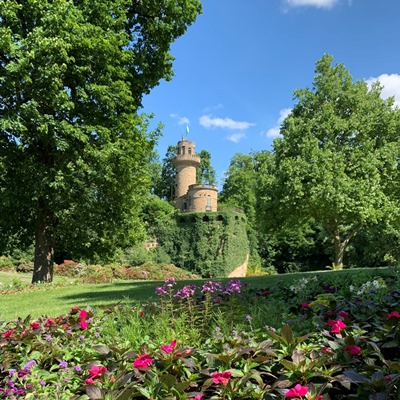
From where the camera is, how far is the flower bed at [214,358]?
222 cm

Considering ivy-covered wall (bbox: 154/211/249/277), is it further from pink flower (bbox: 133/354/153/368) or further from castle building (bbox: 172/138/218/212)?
pink flower (bbox: 133/354/153/368)

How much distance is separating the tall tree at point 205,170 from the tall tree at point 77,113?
139 ft

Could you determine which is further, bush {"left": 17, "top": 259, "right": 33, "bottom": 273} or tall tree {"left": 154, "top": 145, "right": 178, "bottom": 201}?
tall tree {"left": 154, "top": 145, "right": 178, "bottom": 201}

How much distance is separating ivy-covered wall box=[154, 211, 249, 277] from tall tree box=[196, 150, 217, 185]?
816 inches

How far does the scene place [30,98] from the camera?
1045 cm

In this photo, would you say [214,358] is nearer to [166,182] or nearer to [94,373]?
[94,373]

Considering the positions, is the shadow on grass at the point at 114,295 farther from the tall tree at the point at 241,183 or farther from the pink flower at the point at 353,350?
the tall tree at the point at 241,183

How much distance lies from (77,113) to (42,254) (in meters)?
4.49

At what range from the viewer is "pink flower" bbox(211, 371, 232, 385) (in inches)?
88.2

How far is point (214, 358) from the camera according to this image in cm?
260

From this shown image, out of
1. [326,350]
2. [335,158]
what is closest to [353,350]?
[326,350]

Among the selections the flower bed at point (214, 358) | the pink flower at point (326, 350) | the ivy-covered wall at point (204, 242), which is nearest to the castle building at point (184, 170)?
the ivy-covered wall at point (204, 242)

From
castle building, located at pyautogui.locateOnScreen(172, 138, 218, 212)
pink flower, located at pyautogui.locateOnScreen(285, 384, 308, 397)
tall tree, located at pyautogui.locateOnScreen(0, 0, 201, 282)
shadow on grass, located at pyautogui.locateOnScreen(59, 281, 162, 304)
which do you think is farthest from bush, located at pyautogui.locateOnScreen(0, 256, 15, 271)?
pink flower, located at pyautogui.locateOnScreen(285, 384, 308, 397)

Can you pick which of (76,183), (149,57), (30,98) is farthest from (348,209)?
(30,98)
